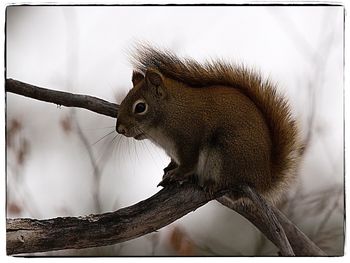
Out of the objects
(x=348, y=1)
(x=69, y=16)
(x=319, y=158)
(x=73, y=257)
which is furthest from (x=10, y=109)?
(x=348, y=1)

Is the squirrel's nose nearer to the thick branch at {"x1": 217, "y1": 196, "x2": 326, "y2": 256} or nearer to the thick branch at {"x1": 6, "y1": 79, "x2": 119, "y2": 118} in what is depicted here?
the thick branch at {"x1": 6, "y1": 79, "x2": 119, "y2": 118}

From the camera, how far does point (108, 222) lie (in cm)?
212

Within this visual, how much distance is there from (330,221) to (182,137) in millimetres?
512

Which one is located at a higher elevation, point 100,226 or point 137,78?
point 137,78

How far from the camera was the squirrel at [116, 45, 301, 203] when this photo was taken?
2.10 meters

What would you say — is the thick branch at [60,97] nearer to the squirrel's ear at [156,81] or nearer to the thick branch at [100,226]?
the squirrel's ear at [156,81]

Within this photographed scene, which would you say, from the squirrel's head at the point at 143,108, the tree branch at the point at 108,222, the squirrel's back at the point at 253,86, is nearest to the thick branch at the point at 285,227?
the tree branch at the point at 108,222

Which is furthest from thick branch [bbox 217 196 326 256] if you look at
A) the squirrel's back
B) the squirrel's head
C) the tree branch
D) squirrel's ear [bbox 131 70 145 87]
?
squirrel's ear [bbox 131 70 145 87]

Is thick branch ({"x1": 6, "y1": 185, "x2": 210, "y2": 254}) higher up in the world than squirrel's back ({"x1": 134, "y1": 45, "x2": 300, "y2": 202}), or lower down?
lower down

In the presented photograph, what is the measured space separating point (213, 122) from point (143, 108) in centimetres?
21

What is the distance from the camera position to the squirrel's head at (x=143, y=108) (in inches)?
82.1

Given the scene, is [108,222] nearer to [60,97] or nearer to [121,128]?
[121,128]

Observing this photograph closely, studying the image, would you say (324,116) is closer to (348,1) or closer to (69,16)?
(348,1)

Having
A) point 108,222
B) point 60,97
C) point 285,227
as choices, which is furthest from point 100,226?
point 285,227
